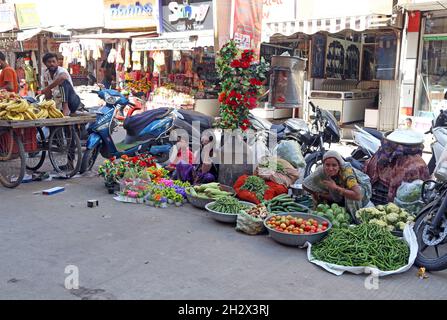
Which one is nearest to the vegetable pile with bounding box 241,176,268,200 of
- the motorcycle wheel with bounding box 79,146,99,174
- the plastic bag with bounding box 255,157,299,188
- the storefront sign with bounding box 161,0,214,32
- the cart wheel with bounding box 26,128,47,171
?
the plastic bag with bounding box 255,157,299,188

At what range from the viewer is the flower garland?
6.44 metres

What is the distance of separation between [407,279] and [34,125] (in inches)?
209

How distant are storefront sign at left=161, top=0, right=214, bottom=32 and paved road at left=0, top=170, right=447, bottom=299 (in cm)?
915

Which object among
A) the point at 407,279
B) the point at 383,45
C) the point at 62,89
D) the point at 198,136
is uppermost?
the point at 383,45

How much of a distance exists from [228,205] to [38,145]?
3.54 meters

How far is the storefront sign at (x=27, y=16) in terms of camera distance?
63.4ft

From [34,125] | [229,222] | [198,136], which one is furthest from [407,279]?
[34,125]

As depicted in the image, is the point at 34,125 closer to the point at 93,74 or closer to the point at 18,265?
the point at 18,265

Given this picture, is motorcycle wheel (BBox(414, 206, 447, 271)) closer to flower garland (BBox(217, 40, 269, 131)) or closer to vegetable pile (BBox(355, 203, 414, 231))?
vegetable pile (BBox(355, 203, 414, 231))

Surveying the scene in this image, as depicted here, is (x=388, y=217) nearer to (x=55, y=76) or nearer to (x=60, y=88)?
(x=60, y=88)

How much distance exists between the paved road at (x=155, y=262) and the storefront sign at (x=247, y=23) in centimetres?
382

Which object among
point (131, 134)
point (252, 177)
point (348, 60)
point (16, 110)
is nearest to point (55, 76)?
point (16, 110)

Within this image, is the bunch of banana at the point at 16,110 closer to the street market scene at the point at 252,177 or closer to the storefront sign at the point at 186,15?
the street market scene at the point at 252,177
